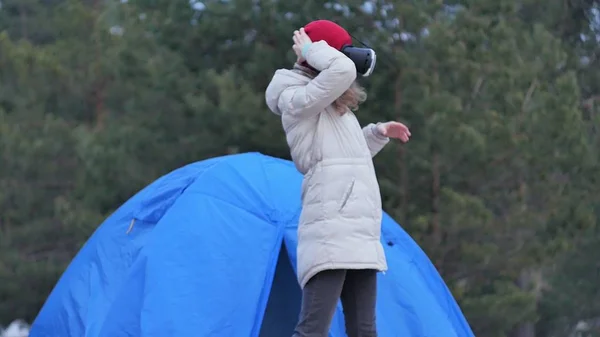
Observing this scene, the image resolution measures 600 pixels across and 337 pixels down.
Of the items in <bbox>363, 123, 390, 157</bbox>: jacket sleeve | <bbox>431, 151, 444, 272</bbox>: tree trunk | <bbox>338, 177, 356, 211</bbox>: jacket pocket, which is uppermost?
<bbox>363, 123, 390, 157</bbox>: jacket sleeve

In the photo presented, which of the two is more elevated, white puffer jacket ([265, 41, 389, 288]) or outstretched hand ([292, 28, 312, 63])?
outstretched hand ([292, 28, 312, 63])

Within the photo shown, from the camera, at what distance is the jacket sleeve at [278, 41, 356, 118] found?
2.62 m

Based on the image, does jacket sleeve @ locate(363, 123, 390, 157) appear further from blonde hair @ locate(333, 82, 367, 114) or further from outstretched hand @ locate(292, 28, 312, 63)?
outstretched hand @ locate(292, 28, 312, 63)

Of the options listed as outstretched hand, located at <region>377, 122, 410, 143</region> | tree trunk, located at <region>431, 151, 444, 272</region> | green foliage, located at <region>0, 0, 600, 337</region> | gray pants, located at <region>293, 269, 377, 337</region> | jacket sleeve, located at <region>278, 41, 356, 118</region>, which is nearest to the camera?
jacket sleeve, located at <region>278, 41, 356, 118</region>

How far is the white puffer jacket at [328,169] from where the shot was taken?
265 centimetres

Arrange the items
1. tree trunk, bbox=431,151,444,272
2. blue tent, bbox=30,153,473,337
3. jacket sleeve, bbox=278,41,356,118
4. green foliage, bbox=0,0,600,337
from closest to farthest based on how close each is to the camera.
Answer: jacket sleeve, bbox=278,41,356,118 → blue tent, bbox=30,153,473,337 → green foliage, bbox=0,0,600,337 → tree trunk, bbox=431,151,444,272

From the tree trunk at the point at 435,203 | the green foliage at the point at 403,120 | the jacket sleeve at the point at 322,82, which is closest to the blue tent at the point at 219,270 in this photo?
the jacket sleeve at the point at 322,82

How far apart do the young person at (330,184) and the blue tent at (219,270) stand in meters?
0.67

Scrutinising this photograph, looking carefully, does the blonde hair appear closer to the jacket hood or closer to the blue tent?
the jacket hood

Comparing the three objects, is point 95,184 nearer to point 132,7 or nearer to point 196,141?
point 196,141

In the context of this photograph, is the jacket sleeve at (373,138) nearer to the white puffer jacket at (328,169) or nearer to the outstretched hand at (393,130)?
the outstretched hand at (393,130)

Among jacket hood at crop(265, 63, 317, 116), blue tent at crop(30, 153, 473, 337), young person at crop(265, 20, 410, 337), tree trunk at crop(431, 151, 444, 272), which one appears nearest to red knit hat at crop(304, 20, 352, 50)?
young person at crop(265, 20, 410, 337)

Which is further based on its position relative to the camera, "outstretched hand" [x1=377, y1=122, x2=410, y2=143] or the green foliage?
the green foliage

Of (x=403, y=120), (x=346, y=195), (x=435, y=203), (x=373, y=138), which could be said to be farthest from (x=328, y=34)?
(x=435, y=203)
